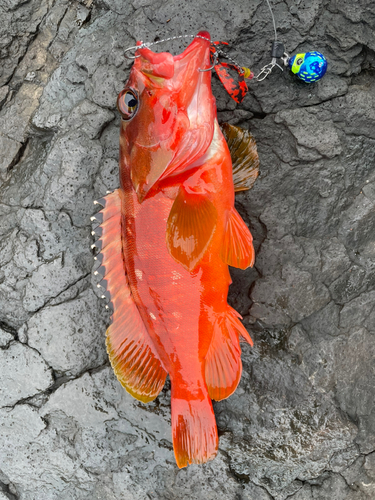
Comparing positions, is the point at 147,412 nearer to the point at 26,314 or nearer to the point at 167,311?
the point at 167,311

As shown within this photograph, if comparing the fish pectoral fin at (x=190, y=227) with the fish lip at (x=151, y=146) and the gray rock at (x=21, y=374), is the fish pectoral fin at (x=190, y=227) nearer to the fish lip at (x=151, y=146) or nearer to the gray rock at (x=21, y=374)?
the fish lip at (x=151, y=146)

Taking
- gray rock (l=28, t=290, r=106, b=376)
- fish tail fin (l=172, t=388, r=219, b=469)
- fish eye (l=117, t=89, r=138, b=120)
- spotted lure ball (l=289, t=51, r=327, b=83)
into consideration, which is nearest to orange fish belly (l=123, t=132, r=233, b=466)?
fish tail fin (l=172, t=388, r=219, b=469)

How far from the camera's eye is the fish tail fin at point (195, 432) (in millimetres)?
2619

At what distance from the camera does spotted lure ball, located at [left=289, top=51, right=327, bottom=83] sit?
101 inches

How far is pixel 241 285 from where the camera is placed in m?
2.91

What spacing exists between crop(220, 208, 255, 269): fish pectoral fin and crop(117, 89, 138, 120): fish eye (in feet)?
2.51

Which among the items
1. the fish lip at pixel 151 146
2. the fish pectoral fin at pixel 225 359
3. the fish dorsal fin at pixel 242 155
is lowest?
the fish pectoral fin at pixel 225 359

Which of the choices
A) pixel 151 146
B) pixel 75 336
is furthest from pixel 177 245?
pixel 75 336

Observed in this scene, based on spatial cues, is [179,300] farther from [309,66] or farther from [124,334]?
[309,66]

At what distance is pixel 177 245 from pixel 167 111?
27.2 inches

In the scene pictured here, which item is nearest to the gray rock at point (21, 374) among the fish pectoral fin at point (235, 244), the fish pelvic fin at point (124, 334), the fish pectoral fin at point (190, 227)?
the fish pelvic fin at point (124, 334)

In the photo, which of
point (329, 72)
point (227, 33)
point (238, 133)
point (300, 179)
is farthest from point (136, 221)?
point (329, 72)

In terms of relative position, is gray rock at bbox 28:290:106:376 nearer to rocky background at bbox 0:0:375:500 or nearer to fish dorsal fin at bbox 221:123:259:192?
rocky background at bbox 0:0:375:500

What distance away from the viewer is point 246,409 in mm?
Answer: 2889
